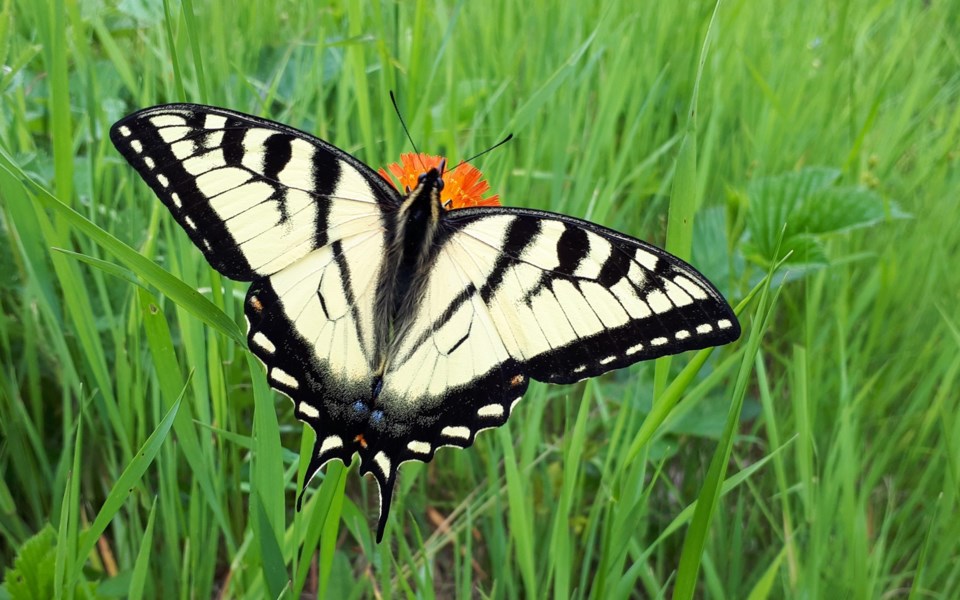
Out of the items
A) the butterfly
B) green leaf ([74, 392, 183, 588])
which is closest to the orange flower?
the butterfly

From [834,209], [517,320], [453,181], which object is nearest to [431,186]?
[453,181]

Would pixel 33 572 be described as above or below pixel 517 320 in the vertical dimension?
below

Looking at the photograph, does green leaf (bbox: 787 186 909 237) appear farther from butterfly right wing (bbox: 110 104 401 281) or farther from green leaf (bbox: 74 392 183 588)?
green leaf (bbox: 74 392 183 588)

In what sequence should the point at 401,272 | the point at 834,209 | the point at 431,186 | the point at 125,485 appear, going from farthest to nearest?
the point at 834,209, the point at 401,272, the point at 431,186, the point at 125,485

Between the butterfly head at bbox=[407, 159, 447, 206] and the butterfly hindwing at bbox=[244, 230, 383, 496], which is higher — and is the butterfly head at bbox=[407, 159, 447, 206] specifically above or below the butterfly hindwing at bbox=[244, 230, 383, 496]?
above

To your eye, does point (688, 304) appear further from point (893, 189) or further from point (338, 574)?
point (893, 189)

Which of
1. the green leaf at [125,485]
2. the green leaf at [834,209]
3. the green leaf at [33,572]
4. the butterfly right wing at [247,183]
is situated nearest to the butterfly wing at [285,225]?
the butterfly right wing at [247,183]

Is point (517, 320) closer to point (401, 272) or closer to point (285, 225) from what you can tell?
point (401, 272)
